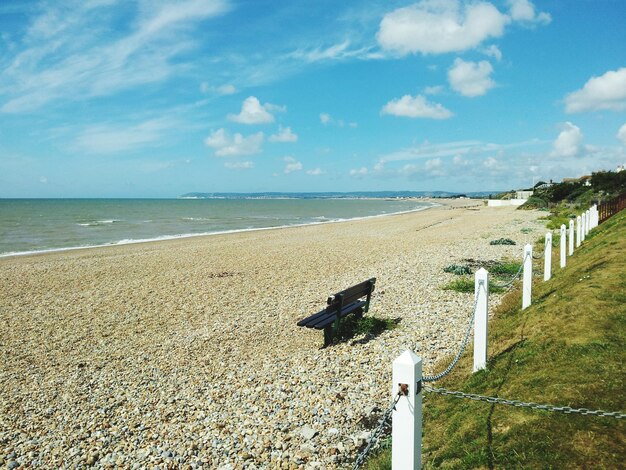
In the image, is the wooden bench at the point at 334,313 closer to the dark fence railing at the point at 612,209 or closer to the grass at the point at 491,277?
the grass at the point at 491,277

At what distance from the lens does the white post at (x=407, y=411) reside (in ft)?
9.21

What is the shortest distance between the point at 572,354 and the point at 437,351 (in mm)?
2442

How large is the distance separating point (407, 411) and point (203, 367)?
5458 mm

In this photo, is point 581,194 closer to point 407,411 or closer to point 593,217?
point 593,217

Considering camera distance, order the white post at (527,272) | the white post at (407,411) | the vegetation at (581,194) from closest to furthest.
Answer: the white post at (407,411)
the white post at (527,272)
the vegetation at (581,194)

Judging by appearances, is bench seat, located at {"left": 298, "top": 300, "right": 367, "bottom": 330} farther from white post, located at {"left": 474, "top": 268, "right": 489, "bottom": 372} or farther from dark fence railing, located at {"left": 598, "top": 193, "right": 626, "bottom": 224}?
dark fence railing, located at {"left": 598, "top": 193, "right": 626, "bottom": 224}

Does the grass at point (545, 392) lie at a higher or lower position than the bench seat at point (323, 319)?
higher

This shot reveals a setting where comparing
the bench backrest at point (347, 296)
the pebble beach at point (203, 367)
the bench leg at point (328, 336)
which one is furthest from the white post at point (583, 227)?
the bench leg at point (328, 336)

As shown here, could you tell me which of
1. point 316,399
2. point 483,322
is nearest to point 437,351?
point 483,322

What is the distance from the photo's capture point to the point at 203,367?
7.59m

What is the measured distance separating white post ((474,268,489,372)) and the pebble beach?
3.19 ft

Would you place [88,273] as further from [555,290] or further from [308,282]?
[555,290]

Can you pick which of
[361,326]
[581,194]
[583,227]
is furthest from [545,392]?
[581,194]

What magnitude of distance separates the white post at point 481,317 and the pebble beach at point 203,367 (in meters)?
0.97
